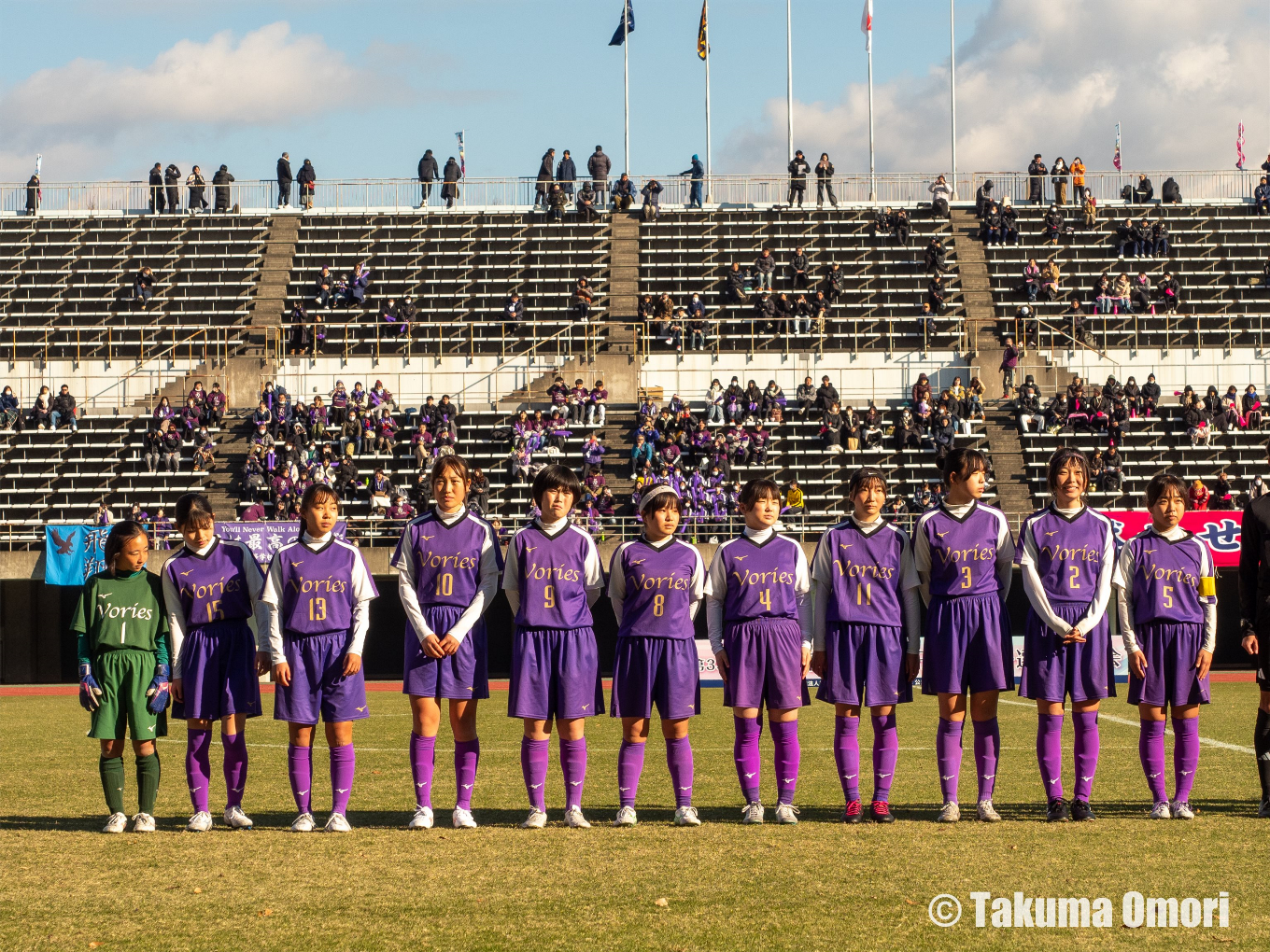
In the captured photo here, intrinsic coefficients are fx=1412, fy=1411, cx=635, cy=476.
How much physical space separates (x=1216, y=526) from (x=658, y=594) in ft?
58.9

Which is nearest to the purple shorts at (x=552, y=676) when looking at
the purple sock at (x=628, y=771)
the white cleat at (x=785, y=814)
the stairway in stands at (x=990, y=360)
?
the purple sock at (x=628, y=771)

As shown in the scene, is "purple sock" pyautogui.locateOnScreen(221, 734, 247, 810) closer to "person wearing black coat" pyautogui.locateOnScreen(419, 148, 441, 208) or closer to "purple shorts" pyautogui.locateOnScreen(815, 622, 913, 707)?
"purple shorts" pyautogui.locateOnScreen(815, 622, 913, 707)

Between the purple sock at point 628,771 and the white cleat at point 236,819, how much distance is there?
6.82 feet

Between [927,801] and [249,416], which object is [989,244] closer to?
[249,416]

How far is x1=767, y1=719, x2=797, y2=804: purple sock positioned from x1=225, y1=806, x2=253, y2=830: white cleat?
9.69 ft

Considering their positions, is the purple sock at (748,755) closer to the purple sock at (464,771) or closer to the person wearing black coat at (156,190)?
the purple sock at (464,771)

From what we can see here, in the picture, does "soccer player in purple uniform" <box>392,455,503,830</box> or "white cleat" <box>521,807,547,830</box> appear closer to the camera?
"white cleat" <box>521,807,547,830</box>

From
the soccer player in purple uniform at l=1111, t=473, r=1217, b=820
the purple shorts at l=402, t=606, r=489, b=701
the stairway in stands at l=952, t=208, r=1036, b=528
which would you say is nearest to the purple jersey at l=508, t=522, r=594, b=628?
the purple shorts at l=402, t=606, r=489, b=701

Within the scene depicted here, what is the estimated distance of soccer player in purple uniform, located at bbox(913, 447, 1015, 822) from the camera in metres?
7.80

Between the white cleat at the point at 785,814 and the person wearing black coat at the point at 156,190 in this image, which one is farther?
the person wearing black coat at the point at 156,190

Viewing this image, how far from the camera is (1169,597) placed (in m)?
8.05

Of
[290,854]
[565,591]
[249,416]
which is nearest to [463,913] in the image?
[290,854]

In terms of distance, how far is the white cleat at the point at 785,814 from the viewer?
7.73 m

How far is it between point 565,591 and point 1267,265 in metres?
31.3
